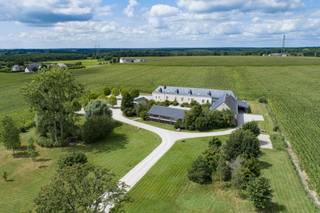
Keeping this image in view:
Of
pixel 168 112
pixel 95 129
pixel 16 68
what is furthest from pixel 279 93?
pixel 16 68

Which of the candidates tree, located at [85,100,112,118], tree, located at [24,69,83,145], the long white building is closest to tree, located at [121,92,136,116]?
tree, located at [85,100,112,118]

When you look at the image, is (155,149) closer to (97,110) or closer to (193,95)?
(97,110)

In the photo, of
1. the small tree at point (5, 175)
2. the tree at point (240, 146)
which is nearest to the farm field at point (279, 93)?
the tree at point (240, 146)

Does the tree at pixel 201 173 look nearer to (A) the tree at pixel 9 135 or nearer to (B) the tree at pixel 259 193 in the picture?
(B) the tree at pixel 259 193

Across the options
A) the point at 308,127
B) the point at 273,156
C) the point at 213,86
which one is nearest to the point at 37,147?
the point at 273,156

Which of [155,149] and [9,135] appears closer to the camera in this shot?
[9,135]

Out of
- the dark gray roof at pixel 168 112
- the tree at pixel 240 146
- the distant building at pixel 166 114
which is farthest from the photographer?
the distant building at pixel 166 114

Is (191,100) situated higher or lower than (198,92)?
lower

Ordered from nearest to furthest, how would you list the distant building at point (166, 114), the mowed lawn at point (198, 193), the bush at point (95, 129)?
the mowed lawn at point (198, 193) → the bush at point (95, 129) → the distant building at point (166, 114)
